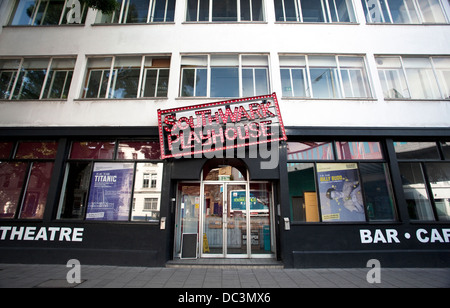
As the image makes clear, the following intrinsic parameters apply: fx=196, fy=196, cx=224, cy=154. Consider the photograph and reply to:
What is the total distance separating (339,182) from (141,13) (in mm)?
10779

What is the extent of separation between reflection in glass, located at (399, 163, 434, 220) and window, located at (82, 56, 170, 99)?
9.49m

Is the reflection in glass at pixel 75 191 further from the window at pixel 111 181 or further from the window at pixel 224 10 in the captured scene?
the window at pixel 224 10

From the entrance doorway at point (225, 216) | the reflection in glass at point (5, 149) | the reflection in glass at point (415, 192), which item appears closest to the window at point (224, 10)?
the entrance doorway at point (225, 216)

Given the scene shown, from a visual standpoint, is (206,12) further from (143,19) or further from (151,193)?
(151,193)

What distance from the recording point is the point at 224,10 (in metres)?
8.77

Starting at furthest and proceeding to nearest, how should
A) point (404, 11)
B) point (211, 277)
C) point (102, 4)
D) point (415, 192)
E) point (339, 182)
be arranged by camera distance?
point (404, 11) → point (339, 182) → point (415, 192) → point (102, 4) → point (211, 277)

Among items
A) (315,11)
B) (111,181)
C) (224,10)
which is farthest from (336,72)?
(111,181)

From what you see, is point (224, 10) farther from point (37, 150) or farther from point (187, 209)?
point (37, 150)

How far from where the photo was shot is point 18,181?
7.16 metres
